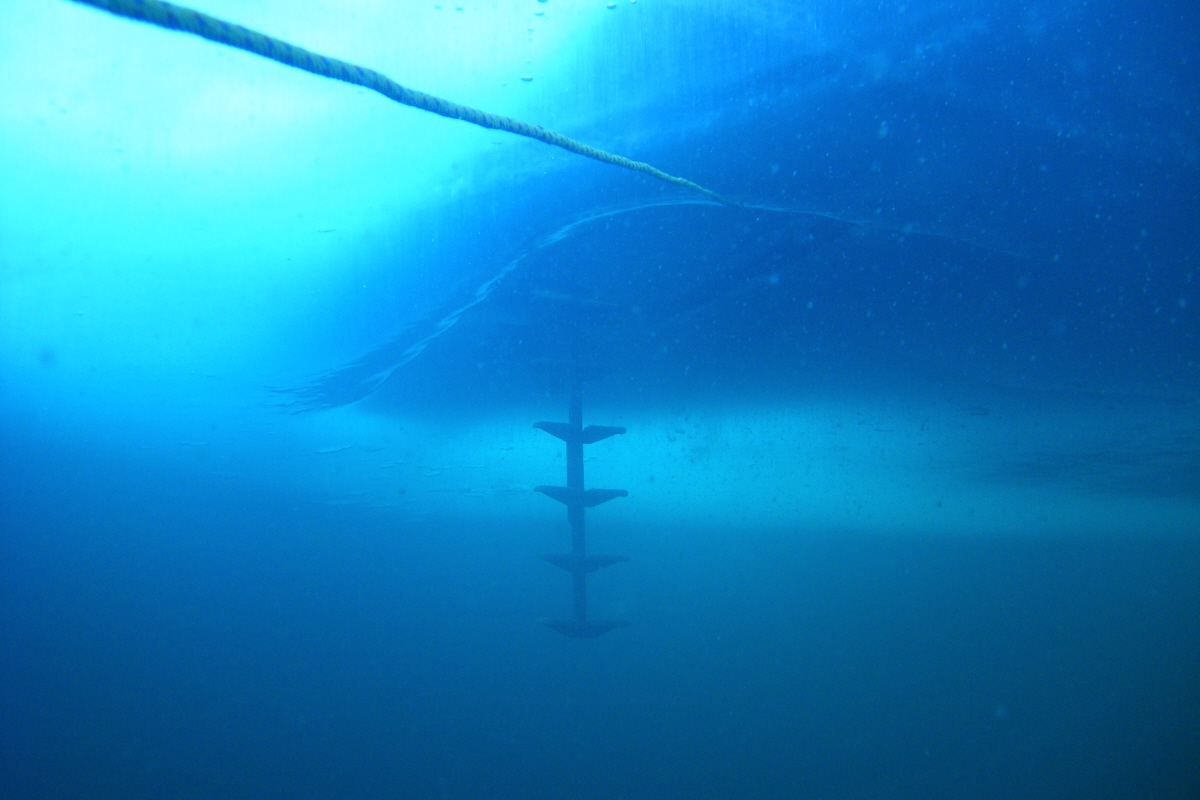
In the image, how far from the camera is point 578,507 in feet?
36.2

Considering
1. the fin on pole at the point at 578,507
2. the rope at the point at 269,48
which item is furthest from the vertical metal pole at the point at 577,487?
the rope at the point at 269,48

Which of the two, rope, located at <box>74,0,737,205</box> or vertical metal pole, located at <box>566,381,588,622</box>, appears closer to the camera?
rope, located at <box>74,0,737,205</box>

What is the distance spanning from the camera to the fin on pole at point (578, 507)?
421 inches

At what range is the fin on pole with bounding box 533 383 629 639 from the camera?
10695mm

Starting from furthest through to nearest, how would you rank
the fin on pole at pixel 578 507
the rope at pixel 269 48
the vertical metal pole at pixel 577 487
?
the vertical metal pole at pixel 577 487
the fin on pole at pixel 578 507
the rope at pixel 269 48

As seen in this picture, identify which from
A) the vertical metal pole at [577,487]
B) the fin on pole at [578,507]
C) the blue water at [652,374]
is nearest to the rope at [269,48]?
the blue water at [652,374]

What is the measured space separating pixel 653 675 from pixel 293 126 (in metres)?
47.7

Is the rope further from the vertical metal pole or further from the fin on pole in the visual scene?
the vertical metal pole

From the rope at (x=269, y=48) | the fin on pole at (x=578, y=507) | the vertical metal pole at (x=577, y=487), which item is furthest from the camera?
the vertical metal pole at (x=577, y=487)

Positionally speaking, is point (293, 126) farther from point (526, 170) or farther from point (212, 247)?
point (212, 247)

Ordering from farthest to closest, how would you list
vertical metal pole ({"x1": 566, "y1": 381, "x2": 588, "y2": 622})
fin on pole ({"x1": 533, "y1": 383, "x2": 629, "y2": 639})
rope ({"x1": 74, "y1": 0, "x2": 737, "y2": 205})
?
vertical metal pole ({"x1": 566, "y1": 381, "x2": 588, "y2": 622}), fin on pole ({"x1": 533, "y1": 383, "x2": 629, "y2": 639}), rope ({"x1": 74, "y1": 0, "x2": 737, "y2": 205})

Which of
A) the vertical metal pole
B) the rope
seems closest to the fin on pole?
the vertical metal pole

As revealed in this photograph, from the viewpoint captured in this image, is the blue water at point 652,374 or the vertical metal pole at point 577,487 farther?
the vertical metal pole at point 577,487

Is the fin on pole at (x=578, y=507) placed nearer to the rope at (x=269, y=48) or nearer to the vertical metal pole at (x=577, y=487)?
the vertical metal pole at (x=577, y=487)
